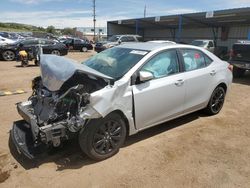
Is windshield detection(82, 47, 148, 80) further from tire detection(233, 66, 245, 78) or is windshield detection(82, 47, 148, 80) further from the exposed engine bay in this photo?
tire detection(233, 66, 245, 78)

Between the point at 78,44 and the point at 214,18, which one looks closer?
the point at 214,18

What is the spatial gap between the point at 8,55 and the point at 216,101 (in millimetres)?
15231

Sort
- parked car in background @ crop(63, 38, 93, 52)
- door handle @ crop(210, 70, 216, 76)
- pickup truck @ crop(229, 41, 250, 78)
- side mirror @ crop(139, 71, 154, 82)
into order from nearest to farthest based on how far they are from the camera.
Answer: side mirror @ crop(139, 71, 154, 82)
door handle @ crop(210, 70, 216, 76)
pickup truck @ crop(229, 41, 250, 78)
parked car in background @ crop(63, 38, 93, 52)

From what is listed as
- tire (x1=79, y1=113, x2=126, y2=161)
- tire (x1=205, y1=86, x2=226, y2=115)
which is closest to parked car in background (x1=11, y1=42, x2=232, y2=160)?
tire (x1=79, y1=113, x2=126, y2=161)

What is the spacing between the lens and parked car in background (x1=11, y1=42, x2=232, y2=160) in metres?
3.60

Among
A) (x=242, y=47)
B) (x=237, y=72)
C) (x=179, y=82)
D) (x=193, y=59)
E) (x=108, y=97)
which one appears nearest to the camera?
(x=108, y=97)

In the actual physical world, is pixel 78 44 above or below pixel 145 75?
below

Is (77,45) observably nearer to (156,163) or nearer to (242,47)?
(242,47)

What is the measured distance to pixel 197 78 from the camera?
515cm

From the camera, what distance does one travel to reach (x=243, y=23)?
2820 cm

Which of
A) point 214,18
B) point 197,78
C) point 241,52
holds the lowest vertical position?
point 197,78

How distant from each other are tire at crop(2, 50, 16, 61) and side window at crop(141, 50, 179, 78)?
15.2 m

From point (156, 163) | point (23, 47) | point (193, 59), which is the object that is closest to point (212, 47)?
point (23, 47)

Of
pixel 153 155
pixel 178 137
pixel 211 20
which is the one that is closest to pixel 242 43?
pixel 178 137
